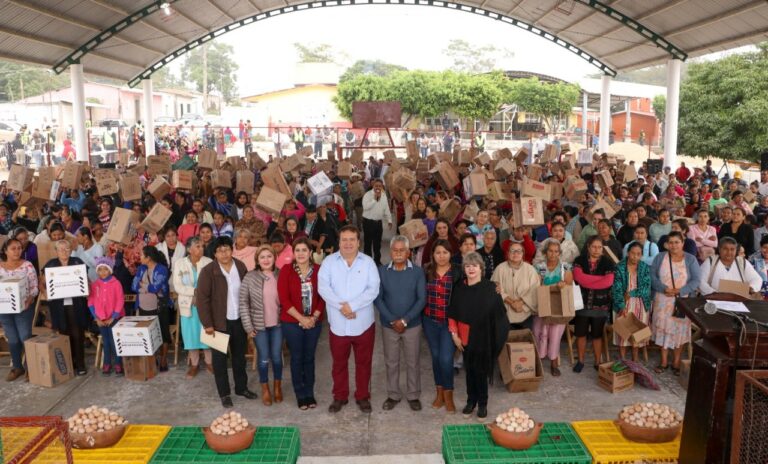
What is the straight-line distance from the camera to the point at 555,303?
19.2 feet

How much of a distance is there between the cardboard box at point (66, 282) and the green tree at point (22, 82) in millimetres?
47367

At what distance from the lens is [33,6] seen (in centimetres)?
1434

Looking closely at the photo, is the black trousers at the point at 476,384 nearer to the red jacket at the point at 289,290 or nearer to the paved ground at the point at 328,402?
the paved ground at the point at 328,402

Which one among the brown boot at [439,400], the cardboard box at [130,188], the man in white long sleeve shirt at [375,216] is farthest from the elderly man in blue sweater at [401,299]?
the cardboard box at [130,188]

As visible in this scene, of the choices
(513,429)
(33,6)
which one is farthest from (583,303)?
(33,6)

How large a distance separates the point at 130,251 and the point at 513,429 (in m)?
4.62

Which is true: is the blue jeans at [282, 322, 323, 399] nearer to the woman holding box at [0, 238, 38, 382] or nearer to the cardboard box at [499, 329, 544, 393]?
the cardboard box at [499, 329, 544, 393]

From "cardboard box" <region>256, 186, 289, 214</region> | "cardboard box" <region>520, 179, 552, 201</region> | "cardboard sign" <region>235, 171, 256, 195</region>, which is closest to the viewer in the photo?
"cardboard box" <region>256, 186, 289, 214</region>

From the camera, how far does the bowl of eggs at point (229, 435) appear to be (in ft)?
13.0

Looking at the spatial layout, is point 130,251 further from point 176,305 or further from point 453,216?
point 453,216

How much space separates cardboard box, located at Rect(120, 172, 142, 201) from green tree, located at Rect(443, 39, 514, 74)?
7483 centimetres

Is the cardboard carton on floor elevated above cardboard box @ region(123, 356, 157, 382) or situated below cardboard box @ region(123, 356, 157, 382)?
above

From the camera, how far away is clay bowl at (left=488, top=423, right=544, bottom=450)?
3938 mm

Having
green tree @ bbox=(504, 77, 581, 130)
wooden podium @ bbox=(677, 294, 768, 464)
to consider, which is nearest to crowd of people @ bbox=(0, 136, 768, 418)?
wooden podium @ bbox=(677, 294, 768, 464)
